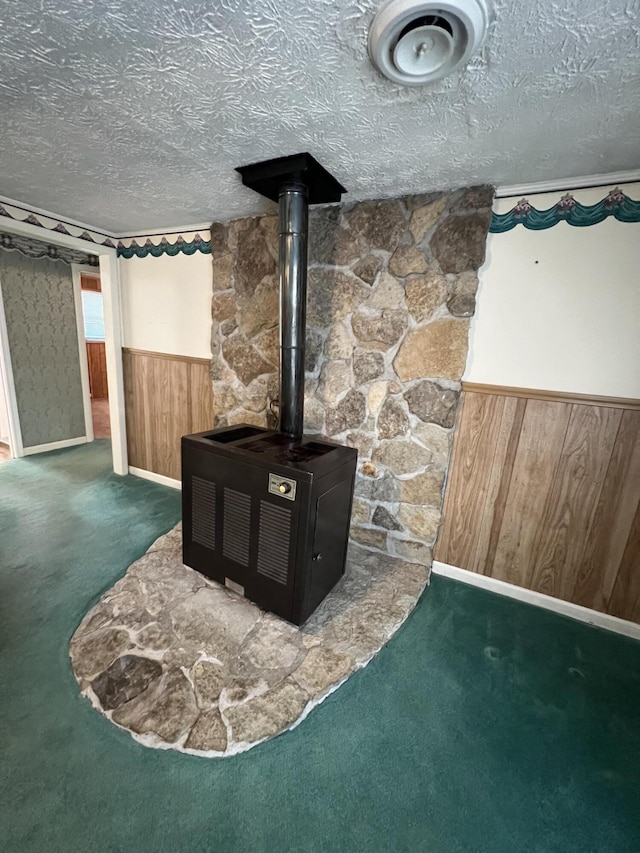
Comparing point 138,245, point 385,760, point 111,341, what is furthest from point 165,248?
point 385,760

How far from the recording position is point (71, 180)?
1.93 metres

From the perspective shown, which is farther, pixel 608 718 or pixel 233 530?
pixel 233 530

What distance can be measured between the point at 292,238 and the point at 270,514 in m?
1.36

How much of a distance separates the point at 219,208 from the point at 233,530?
6.45 feet

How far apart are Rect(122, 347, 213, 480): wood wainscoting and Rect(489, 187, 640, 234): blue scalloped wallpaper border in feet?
7.01

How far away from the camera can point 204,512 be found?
6.02ft

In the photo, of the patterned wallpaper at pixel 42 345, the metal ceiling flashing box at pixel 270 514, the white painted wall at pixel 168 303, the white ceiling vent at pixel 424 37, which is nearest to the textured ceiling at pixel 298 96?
the white ceiling vent at pixel 424 37

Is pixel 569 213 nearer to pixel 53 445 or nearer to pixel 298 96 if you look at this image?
pixel 298 96

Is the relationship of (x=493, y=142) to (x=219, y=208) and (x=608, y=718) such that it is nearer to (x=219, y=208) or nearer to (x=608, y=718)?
(x=219, y=208)

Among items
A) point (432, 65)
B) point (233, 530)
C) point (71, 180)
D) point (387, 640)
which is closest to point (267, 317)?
point (71, 180)

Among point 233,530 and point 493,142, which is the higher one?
point 493,142

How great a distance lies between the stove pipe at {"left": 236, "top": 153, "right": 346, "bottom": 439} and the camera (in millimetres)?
1640

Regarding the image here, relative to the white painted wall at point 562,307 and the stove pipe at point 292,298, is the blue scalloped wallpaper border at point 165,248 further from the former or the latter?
the white painted wall at point 562,307

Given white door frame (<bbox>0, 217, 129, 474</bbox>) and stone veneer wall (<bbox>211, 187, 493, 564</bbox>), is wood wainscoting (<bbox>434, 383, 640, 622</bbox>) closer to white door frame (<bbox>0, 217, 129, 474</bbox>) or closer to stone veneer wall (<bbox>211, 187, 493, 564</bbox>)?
stone veneer wall (<bbox>211, 187, 493, 564</bbox>)
